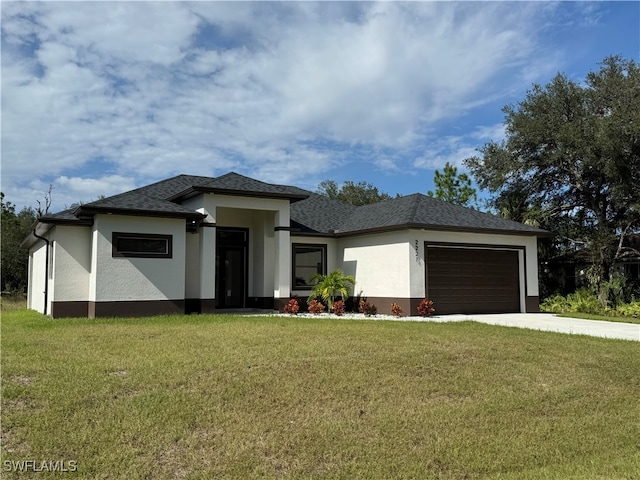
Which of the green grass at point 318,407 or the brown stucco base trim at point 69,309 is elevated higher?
the brown stucco base trim at point 69,309

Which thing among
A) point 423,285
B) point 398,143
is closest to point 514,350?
point 423,285

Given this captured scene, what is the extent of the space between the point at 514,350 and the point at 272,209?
10079 mm

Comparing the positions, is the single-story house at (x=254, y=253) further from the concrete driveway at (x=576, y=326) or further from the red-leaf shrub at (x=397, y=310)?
the concrete driveway at (x=576, y=326)

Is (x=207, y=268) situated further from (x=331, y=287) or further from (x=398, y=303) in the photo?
(x=398, y=303)

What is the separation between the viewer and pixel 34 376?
23.0 feet

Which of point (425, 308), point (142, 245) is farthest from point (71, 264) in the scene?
point (425, 308)

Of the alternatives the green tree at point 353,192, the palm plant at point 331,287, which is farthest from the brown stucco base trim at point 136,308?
the green tree at point 353,192

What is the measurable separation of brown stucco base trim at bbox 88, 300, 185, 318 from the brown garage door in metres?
8.07

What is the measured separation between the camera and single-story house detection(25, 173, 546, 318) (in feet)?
49.7

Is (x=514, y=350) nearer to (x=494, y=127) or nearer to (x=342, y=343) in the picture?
(x=342, y=343)

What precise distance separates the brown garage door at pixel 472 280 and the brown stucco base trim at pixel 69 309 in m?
10.6

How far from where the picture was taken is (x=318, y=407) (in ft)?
20.9

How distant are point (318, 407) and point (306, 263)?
43.8 ft

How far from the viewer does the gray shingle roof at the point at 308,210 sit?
50.3ft
